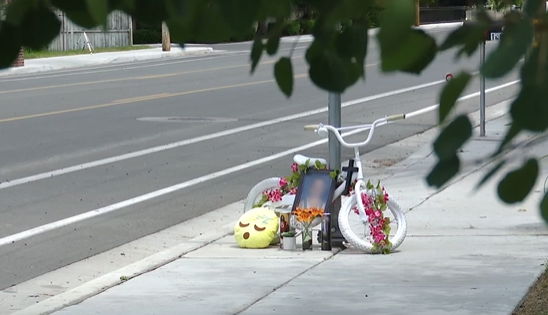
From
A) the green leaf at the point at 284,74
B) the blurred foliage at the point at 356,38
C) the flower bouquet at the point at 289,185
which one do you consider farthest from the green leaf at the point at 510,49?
the flower bouquet at the point at 289,185

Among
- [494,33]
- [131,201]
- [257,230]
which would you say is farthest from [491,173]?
[131,201]

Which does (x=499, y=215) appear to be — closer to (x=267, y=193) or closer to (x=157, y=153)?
(x=267, y=193)

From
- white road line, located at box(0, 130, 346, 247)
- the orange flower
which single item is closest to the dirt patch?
the orange flower

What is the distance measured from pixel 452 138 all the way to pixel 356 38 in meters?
0.45

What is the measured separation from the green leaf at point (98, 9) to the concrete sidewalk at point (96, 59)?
3161cm

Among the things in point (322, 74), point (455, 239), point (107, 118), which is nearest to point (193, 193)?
point (455, 239)

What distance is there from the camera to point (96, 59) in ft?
130

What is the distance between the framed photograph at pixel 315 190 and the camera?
9133 millimetres

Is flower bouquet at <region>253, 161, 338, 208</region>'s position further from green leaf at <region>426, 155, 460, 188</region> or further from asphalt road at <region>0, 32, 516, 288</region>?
green leaf at <region>426, 155, 460, 188</region>

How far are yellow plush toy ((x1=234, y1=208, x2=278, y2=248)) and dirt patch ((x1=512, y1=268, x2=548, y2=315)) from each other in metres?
2.27

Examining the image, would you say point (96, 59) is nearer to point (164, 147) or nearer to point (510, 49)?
point (164, 147)

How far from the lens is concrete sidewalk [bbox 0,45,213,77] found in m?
35.4

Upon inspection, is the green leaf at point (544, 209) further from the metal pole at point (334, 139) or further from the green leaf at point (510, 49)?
the metal pole at point (334, 139)

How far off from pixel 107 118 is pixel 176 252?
37.3 ft
